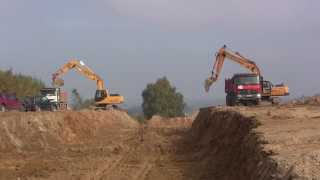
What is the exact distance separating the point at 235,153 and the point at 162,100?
90740mm

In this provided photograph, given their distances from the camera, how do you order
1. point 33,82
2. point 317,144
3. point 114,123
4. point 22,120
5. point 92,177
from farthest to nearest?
point 33,82 → point 114,123 → point 22,120 → point 92,177 → point 317,144

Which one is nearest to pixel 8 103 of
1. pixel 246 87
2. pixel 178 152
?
pixel 246 87

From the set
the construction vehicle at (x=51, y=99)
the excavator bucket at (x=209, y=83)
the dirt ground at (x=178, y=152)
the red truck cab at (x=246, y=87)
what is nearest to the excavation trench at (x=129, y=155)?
the dirt ground at (x=178, y=152)

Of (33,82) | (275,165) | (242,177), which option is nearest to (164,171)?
(242,177)

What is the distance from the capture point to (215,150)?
25.2 m

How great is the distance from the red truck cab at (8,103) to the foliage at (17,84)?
34782 millimetres

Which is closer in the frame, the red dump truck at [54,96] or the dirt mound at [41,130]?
the dirt mound at [41,130]

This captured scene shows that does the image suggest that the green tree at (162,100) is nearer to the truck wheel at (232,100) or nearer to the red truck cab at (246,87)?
the truck wheel at (232,100)

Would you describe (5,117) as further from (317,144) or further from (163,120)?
(163,120)

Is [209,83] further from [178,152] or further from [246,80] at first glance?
[178,152]

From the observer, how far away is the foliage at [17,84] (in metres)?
92.6

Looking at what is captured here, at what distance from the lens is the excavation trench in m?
17.7

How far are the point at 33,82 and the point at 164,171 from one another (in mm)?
86113

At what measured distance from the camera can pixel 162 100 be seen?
11125 cm
